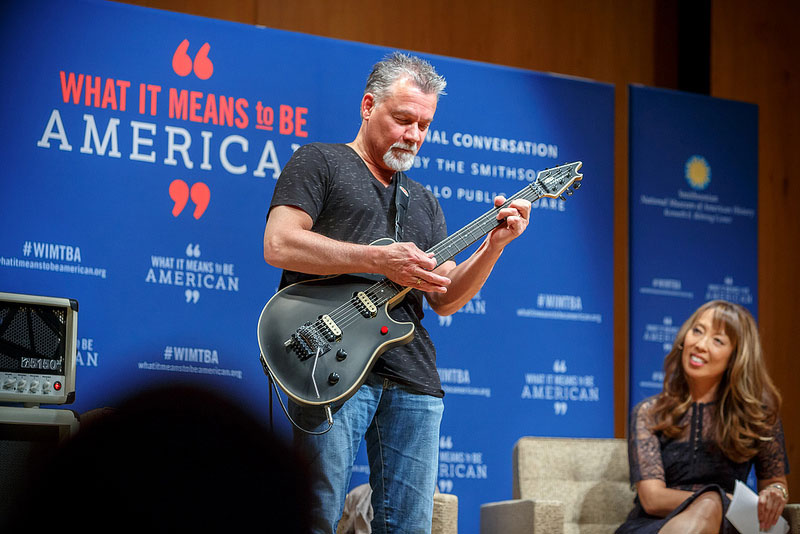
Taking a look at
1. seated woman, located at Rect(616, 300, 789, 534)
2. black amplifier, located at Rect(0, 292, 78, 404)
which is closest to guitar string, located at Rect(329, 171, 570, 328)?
black amplifier, located at Rect(0, 292, 78, 404)

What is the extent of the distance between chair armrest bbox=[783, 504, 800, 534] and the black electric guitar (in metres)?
1.81

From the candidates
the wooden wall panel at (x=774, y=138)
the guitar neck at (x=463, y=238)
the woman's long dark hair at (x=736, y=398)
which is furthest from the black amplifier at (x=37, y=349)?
the wooden wall panel at (x=774, y=138)

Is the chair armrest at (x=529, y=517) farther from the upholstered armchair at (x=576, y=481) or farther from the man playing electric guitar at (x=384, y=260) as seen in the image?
the man playing electric guitar at (x=384, y=260)

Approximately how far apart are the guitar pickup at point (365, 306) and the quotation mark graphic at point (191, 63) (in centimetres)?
167

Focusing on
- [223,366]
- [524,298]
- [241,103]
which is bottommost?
[223,366]

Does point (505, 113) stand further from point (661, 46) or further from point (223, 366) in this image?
point (223, 366)

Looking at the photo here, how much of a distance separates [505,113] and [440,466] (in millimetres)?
1630

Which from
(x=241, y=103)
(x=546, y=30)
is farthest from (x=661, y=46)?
(x=241, y=103)

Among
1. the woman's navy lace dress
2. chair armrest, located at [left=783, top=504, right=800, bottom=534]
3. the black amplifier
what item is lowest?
chair armrest, located at [left=783, top=504, right=800, bottom=534]

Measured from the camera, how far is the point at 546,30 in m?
4.94

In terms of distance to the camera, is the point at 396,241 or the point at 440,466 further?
the point at 440,466

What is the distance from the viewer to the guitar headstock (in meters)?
2.96

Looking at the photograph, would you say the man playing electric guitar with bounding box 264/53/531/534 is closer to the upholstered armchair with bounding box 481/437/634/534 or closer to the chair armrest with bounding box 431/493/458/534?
the chair armrest with bounding box 431/493/458/534

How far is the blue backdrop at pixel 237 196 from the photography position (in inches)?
139
